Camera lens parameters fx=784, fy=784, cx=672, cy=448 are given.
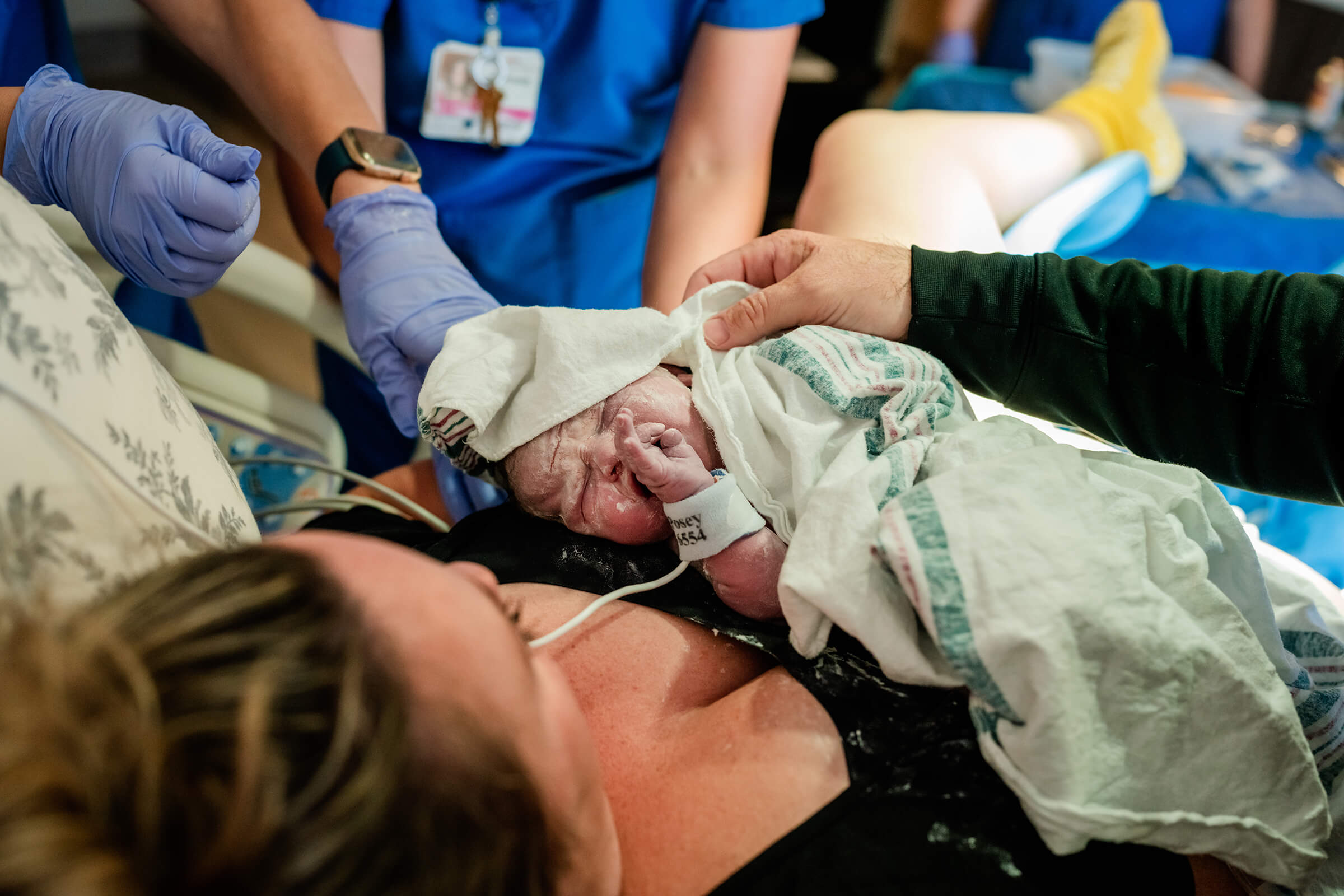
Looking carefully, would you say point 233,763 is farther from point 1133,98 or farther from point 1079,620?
point 1133,98

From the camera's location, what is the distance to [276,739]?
43 cm

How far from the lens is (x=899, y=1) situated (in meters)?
2.86

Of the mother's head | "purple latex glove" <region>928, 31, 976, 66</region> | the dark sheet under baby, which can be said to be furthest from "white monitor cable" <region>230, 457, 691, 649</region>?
"purple latex glove" <region>928, 31, 976, 66</region>

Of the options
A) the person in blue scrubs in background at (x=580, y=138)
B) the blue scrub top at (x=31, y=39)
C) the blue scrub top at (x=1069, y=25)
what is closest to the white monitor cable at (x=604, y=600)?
the person in blue scrubs in background at (x=580, y=138)

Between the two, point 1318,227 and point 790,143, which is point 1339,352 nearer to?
point 1318,227

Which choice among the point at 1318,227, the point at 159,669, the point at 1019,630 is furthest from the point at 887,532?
the point at 1318,227

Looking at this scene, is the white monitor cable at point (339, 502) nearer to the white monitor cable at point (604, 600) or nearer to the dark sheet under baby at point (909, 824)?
the white monitor cable at point (604, 600)

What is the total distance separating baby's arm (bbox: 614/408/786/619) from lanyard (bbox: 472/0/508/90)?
36.5 inches

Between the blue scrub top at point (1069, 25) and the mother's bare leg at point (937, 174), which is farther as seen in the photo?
the blue scrub top at point (1069, 25)

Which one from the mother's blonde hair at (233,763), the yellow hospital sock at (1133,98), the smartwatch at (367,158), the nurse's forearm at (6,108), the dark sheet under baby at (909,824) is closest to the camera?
the mother's blonde hair at (233,763)

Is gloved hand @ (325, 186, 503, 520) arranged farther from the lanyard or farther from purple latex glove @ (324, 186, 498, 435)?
the lanyard

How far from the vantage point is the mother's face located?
1.61ft

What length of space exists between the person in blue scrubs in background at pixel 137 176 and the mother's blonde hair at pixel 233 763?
1.94 ft

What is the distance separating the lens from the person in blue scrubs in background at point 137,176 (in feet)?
2.95
